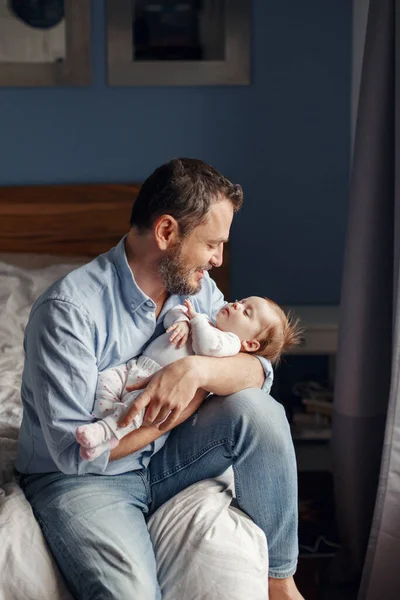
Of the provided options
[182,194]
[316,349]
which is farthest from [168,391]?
[316,349]

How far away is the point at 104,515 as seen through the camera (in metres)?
1.52

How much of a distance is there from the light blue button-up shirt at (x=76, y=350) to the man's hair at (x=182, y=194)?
0.35 feet

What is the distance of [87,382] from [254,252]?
1.78 metres

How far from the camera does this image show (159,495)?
172 cm

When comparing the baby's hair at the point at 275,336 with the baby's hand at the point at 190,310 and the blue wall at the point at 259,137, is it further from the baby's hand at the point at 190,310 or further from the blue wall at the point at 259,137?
the blue wall at the point at 259,137

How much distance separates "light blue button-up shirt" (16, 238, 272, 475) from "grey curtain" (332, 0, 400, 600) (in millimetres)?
718

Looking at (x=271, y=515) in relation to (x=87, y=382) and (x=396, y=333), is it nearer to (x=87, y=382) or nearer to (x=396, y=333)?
(x=87, y=382)

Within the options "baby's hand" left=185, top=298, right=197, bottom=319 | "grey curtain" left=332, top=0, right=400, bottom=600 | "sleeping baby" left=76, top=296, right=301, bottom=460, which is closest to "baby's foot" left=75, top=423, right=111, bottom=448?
"sleeping baby" left=76, top=296, right=301, bottom=460

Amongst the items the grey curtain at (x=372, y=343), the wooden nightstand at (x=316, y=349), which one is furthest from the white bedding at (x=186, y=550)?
the wooden nightstand at (x=316, y=349)

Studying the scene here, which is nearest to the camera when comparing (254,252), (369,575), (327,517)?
(369,575)

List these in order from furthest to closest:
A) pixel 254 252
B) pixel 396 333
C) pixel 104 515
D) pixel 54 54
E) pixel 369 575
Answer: pixel 254 252 < pixel 54 54 < pixel 369 575 < pixel 396 333 < pixel 104 515

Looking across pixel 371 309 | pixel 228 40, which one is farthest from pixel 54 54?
pixel 371 309

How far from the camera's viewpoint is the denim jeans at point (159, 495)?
56.8 inches

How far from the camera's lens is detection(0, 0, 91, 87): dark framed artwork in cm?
302
